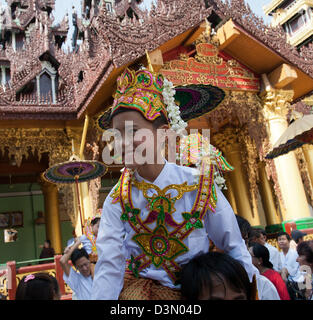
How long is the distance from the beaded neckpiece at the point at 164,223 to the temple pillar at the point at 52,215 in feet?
35.4

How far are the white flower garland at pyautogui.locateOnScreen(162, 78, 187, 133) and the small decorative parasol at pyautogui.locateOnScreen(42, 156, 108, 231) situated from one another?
390 centimetres

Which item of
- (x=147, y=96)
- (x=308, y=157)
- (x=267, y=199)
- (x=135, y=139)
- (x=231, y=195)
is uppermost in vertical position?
(x=308, y=157)

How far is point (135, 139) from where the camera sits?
166cm

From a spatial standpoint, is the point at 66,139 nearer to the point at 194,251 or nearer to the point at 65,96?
the point at 65,96

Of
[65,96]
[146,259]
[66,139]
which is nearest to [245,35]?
[65,96]

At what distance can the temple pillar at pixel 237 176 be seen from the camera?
10.7 meters

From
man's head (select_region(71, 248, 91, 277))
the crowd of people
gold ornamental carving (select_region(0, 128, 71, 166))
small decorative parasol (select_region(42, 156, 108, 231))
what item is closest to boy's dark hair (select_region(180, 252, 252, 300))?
the crowd of people

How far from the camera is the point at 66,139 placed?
845 centimetres

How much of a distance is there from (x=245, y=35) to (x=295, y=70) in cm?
166

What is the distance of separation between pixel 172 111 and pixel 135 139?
11.0 inches

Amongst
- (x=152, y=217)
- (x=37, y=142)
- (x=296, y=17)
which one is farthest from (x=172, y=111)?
(x=296, y=17)

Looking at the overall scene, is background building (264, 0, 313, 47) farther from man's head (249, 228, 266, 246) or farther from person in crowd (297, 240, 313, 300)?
person in crowd (297, 240, 313, 300)

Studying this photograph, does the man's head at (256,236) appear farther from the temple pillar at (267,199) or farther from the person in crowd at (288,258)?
the temple pillar at (267,199)

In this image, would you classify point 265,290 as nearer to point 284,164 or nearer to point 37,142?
point 284,164
